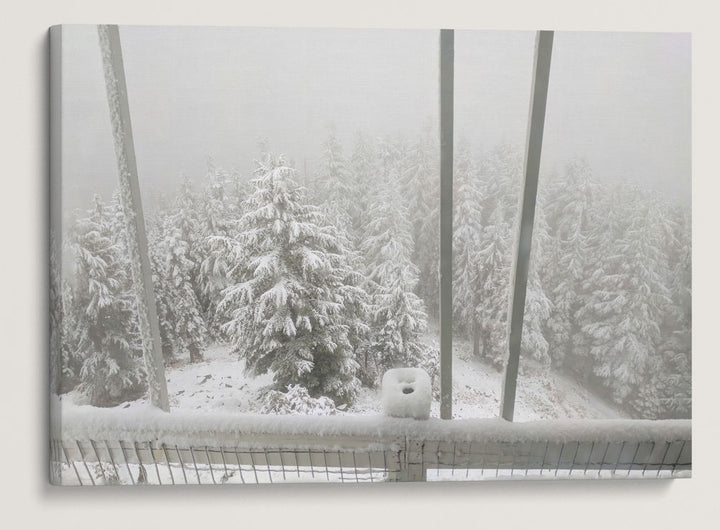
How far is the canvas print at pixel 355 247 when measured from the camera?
1884 millimetres

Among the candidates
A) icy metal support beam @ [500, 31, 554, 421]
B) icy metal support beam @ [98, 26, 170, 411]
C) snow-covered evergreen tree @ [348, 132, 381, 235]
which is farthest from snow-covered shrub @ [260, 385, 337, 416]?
icy metal support beam @ [500, 31, 554, 421]

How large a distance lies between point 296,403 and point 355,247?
0.50 meters

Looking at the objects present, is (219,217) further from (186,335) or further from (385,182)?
(385,182)

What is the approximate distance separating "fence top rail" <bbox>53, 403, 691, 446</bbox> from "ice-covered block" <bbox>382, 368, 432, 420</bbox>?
39 mm

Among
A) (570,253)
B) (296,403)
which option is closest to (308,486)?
(296,403)

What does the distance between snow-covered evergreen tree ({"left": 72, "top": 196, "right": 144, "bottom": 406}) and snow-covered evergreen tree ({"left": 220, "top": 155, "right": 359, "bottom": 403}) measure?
0.30 metres

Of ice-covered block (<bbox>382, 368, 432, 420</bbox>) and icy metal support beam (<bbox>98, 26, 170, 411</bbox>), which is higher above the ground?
icy metal support beam (<bbox>98, 26, 170, 411</bbox>)

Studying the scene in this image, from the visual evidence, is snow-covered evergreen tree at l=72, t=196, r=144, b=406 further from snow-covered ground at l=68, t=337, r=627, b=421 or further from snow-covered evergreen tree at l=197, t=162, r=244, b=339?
snow-covered evergreen tree at l=197, t=162, r=244, b=339

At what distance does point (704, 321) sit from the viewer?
2041 millimetres

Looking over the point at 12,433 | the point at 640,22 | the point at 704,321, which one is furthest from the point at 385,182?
the point at 12,433

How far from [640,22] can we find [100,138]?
1674 mm

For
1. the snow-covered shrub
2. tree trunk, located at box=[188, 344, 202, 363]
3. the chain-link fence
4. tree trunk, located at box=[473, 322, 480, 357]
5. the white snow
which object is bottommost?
the chain-link fence

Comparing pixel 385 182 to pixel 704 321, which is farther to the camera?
pixel 704 321

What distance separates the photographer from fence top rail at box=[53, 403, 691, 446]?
1926 millimetres
